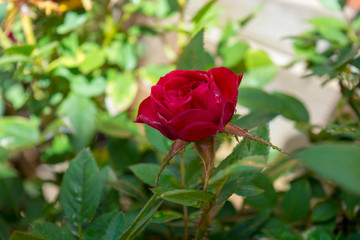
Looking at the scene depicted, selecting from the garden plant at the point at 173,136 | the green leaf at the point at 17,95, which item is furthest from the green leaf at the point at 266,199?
the green leaf at the point at 17,95

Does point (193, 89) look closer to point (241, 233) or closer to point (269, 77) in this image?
point (241, 233)

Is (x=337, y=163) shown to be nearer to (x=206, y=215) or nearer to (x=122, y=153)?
(x=206, y=215)

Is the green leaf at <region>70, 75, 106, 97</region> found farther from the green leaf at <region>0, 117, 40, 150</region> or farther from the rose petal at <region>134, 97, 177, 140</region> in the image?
the rose petal at <region>134, 97, 177, 140</region>

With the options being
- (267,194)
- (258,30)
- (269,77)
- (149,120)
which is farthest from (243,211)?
(258,30)

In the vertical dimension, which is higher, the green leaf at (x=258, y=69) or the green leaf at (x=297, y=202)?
the green leaf at (x=258, y=69)

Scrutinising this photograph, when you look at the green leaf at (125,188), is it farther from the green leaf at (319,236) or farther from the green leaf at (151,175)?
the green leaf at (319,236)

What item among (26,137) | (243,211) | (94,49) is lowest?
(243,211)
